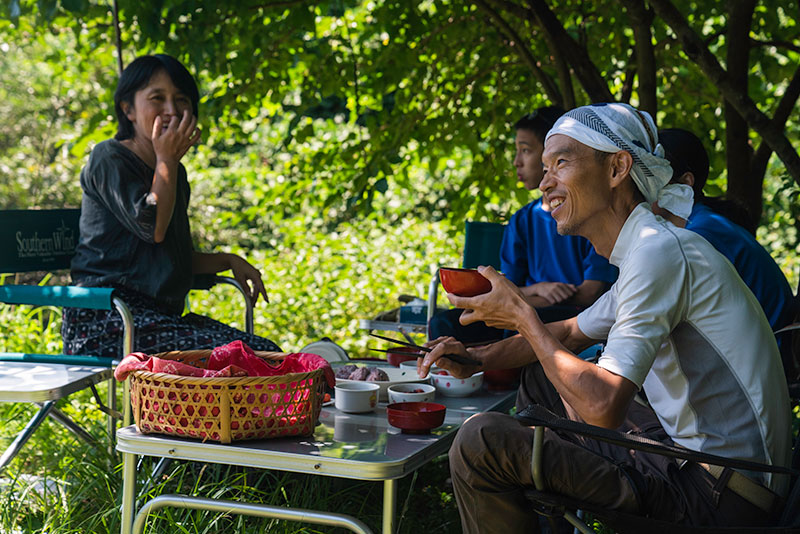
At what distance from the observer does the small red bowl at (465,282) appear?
6.38 feet

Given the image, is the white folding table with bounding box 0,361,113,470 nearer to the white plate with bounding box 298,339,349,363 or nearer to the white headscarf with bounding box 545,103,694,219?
the white plate with bounding box 298,339,349,363

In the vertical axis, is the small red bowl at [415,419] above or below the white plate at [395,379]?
above

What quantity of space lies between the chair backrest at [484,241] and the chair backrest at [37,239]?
2.00 meters

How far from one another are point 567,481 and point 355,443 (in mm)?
546

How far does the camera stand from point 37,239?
135 inches

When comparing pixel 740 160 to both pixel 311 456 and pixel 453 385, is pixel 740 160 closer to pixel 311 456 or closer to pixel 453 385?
pixel 453 385

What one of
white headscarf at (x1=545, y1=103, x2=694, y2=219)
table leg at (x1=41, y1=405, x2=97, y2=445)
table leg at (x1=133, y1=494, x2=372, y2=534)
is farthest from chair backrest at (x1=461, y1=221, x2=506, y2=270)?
table leg at (x1=133, y1=494, x2=372, y2=534)

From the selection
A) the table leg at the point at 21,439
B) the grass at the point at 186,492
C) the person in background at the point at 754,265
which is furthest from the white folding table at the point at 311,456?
the person in background at the point at 754,265

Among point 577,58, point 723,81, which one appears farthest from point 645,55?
point 723,81

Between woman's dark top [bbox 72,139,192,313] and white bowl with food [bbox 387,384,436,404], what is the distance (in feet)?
3.85

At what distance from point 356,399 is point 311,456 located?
49 cm

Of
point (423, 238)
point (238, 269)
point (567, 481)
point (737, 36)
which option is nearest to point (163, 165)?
point (238, 269)

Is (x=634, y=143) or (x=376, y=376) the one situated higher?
(x=634, y=143)

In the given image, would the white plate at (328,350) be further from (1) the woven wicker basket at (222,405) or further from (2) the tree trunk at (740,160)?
(2) the tree trunk at (740,160)
